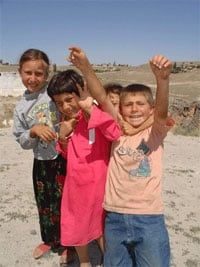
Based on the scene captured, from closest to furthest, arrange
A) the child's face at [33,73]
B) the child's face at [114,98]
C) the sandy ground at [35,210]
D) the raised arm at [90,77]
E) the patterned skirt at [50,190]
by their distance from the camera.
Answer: the raised arm at [90,77] → the child's face at [114,98] → the child's face at [33,73] → the patterned skirt at [50,190] → the sandy ground at [35,210]

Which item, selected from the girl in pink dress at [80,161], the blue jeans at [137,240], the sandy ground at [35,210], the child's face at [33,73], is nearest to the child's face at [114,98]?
the girl in pink dress at [80,161]

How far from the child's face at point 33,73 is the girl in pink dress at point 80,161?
12.3 inches

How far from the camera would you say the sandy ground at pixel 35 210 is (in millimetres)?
3213

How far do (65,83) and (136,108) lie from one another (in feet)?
1.51

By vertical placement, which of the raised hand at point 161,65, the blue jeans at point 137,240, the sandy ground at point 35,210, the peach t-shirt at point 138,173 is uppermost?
the raised hand at point 161,65

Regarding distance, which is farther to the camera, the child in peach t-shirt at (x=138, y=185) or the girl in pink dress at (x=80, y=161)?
the girl in pink dress at (x=80, y=161)

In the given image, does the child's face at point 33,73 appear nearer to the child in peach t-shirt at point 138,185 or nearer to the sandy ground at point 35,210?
the child in peach t-shirt at point 138,185

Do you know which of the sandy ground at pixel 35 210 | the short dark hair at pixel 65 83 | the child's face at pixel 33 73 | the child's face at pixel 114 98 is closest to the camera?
the short dark hair at pixel 65 83

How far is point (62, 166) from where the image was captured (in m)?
2.77

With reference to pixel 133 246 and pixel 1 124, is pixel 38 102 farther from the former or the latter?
pixel 1 124

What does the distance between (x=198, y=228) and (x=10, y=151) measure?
14.3ft

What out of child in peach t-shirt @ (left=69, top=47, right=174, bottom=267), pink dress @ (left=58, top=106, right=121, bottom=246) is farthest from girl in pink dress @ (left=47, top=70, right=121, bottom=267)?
child in peach t-shirt @ (left=69, top=47, right=174, bottom=267)

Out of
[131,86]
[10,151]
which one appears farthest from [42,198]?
[10,151]

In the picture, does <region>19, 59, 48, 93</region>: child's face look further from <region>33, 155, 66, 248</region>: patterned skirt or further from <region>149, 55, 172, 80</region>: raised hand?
<region>149, 55, 172, 80</region>: raised hand
